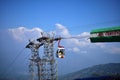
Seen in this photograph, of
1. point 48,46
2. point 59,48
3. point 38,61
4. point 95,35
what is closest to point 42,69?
point 38,61

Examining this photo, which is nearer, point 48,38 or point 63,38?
point 63,38

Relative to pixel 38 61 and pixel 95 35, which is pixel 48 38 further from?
pixel 95 35

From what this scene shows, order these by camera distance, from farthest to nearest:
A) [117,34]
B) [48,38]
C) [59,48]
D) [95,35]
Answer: [48,38] < [59,48] < [95,35] < [117,34]

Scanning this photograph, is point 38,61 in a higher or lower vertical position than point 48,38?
lower

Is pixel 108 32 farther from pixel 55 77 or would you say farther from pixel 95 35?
pixel 55 77

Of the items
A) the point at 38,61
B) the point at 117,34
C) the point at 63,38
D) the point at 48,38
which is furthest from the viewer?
the point at 38,61

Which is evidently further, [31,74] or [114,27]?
[31,74]

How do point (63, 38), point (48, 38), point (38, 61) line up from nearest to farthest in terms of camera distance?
point (63, 38) < point (48, 38) < point (38, 61)

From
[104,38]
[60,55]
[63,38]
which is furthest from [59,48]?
[104,38]

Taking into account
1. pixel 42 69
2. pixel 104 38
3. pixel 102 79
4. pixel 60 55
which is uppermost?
pixel 104 38
